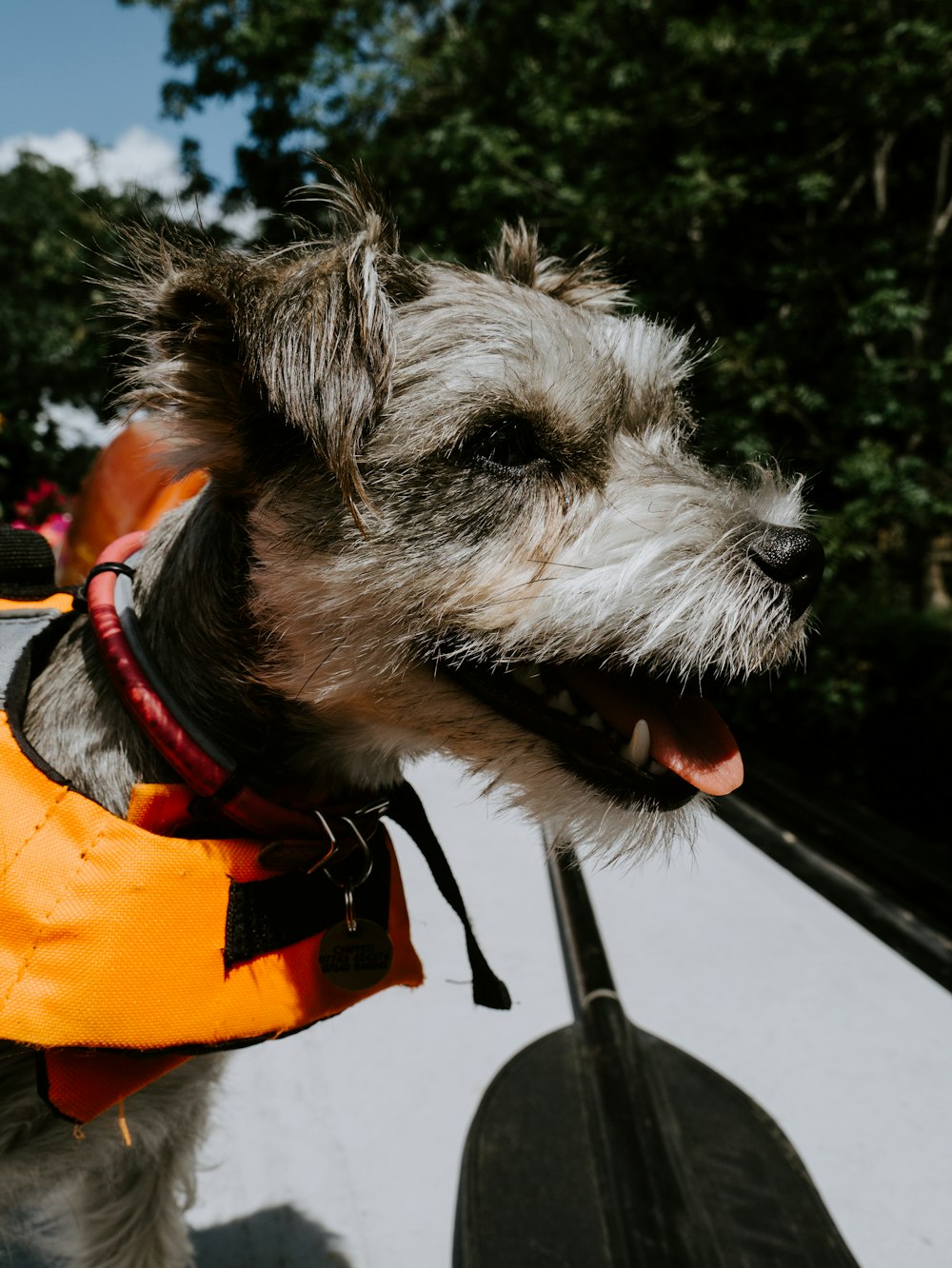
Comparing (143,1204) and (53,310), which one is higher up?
(53,310)

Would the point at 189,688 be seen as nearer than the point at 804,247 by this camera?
Yes

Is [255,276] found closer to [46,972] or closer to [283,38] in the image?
[46,972]

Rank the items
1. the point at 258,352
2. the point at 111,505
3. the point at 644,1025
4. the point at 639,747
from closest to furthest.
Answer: the point at 258,352 → the point at 639,747 → the point at 644,1025 → the point at 111,505

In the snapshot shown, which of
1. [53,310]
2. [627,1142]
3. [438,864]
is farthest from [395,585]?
[53,310]

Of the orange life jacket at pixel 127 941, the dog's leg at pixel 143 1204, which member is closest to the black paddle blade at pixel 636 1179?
the dog's leg at pixel 143 1204

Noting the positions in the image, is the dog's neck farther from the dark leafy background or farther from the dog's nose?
the dark leafy background

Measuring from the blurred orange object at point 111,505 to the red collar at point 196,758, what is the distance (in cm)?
243

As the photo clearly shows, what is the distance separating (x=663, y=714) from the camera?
1.89 meters

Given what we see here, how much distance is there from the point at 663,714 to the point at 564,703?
219 mm

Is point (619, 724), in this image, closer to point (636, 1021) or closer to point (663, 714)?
point (663, 714)

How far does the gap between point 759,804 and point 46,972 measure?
349cm

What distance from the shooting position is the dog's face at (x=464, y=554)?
5.66ft

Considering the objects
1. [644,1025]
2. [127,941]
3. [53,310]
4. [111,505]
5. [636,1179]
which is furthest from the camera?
[53,310]

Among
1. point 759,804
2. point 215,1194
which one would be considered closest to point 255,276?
point 215,1194
